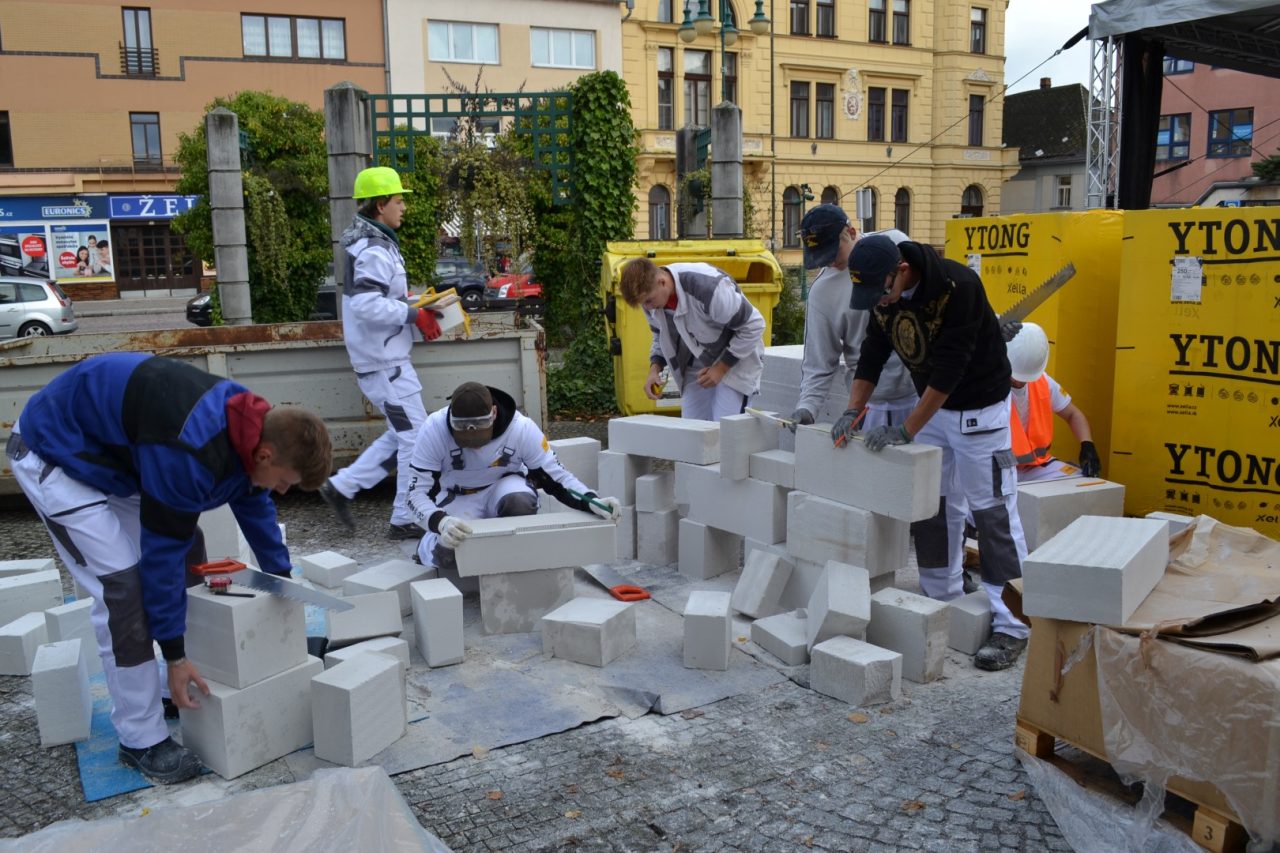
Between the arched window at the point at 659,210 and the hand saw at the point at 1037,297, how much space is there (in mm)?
27928

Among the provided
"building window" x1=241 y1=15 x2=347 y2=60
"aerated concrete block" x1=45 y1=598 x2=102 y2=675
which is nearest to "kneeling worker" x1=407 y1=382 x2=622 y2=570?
"aerated concrete block" x1=45 y1=598 x2=102 y2=675

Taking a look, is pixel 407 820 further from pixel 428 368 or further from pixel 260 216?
pixel 260 216

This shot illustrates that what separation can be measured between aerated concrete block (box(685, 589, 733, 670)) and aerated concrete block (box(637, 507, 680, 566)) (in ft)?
4.89

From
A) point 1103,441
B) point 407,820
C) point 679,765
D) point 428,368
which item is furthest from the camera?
point 428,368

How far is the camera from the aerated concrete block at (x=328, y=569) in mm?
5500

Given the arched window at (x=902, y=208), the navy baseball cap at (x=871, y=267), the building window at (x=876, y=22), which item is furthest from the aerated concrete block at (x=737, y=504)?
the building window at (x=876, y=22)

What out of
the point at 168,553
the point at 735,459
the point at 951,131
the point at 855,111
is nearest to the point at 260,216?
the point at 735,459

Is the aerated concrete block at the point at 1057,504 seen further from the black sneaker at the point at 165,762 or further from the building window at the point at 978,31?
the building window at the point at 978,31

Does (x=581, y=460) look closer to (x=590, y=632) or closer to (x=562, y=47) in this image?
(x=590, y=632)

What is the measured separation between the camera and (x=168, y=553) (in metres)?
3.41

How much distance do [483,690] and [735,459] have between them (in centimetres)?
186

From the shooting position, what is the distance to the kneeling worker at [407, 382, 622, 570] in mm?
5215

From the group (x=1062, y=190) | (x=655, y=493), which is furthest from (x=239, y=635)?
(x=1062, y=190)

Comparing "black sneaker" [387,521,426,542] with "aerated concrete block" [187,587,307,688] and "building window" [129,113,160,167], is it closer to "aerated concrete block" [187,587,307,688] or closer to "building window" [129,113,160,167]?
"aerated concrete block" [187,587,307,688]
